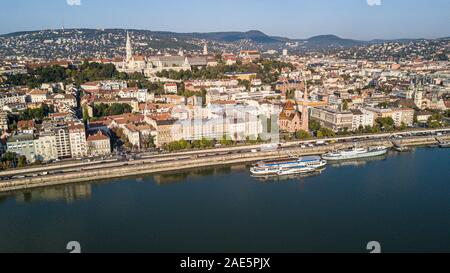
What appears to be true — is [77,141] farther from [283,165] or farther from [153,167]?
[283,165]

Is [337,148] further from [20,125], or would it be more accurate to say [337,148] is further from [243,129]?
[20,125]

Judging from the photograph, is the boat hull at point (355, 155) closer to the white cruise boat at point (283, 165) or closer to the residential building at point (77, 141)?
the white cruise boat at point (283, 165)

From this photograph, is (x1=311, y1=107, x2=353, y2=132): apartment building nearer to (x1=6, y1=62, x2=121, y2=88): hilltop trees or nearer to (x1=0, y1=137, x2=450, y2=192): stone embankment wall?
(x1=0, y1=137, x2=450, y2=192): stone embankment wall

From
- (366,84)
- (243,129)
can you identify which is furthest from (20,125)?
(366,84)

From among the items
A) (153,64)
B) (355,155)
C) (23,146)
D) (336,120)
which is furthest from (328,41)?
(23,146)

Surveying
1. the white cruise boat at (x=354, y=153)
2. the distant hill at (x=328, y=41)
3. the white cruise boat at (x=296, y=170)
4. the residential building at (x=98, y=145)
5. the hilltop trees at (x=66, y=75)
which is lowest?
the white cruise boat at (x=296, y=170)

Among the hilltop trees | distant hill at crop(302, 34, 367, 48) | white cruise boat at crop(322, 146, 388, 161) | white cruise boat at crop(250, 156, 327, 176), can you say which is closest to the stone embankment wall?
white cruise boat at crop(322, 146, 388, 161)

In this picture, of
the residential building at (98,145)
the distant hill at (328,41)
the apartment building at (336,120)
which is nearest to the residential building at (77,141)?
the residential building at (98,145)
